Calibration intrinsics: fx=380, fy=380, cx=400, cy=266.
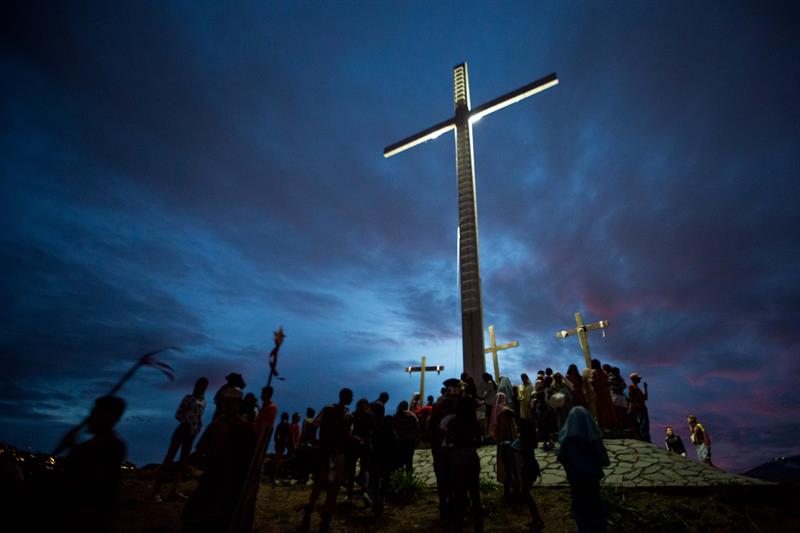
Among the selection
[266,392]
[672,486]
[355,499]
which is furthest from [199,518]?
[672,486]

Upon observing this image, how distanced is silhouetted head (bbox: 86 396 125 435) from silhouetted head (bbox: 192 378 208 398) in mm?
4041

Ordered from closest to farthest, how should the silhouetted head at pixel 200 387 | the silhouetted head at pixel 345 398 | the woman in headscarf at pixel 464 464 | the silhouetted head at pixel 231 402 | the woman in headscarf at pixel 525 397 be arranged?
the silhouetted head at pixel 231 402 → the woman in headscarf at pixel 464 464 → the silhouetted head at pixel 345 398 → the silhouetted head at pixel 200 387 → the woman in headscarf at pixel 525 397

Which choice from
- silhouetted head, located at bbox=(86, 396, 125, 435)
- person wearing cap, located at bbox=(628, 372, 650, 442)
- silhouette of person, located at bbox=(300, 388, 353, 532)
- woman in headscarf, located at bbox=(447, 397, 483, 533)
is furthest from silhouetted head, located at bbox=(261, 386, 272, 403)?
person wearing cap, located at bbox=(628, 372, 650, 442)

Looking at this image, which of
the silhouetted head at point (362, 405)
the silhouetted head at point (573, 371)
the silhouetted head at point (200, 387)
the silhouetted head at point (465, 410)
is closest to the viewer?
the silhouetted head at point (465, 410)

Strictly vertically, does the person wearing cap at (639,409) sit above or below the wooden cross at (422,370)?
below

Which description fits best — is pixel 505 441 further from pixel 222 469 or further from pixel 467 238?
pixel 467 238

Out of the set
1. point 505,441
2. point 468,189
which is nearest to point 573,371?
point 505,441

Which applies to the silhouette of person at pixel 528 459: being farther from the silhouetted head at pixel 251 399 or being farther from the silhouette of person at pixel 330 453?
the silhouetted head at pixel 251 399

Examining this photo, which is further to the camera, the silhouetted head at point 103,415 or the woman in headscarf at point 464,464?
A: the woman in headscarf at point 464,464

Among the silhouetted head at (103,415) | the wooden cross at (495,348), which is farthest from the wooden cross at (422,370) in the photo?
the silhouetted head at (103,415)

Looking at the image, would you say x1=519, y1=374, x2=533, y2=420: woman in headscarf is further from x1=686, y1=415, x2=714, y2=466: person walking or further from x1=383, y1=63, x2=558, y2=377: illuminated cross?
x1=686, y1=415, x2=714, y2=466: person walking

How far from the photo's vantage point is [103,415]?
2951 millimetres

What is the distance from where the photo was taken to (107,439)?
2854mm

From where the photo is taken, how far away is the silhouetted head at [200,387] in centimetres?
675
